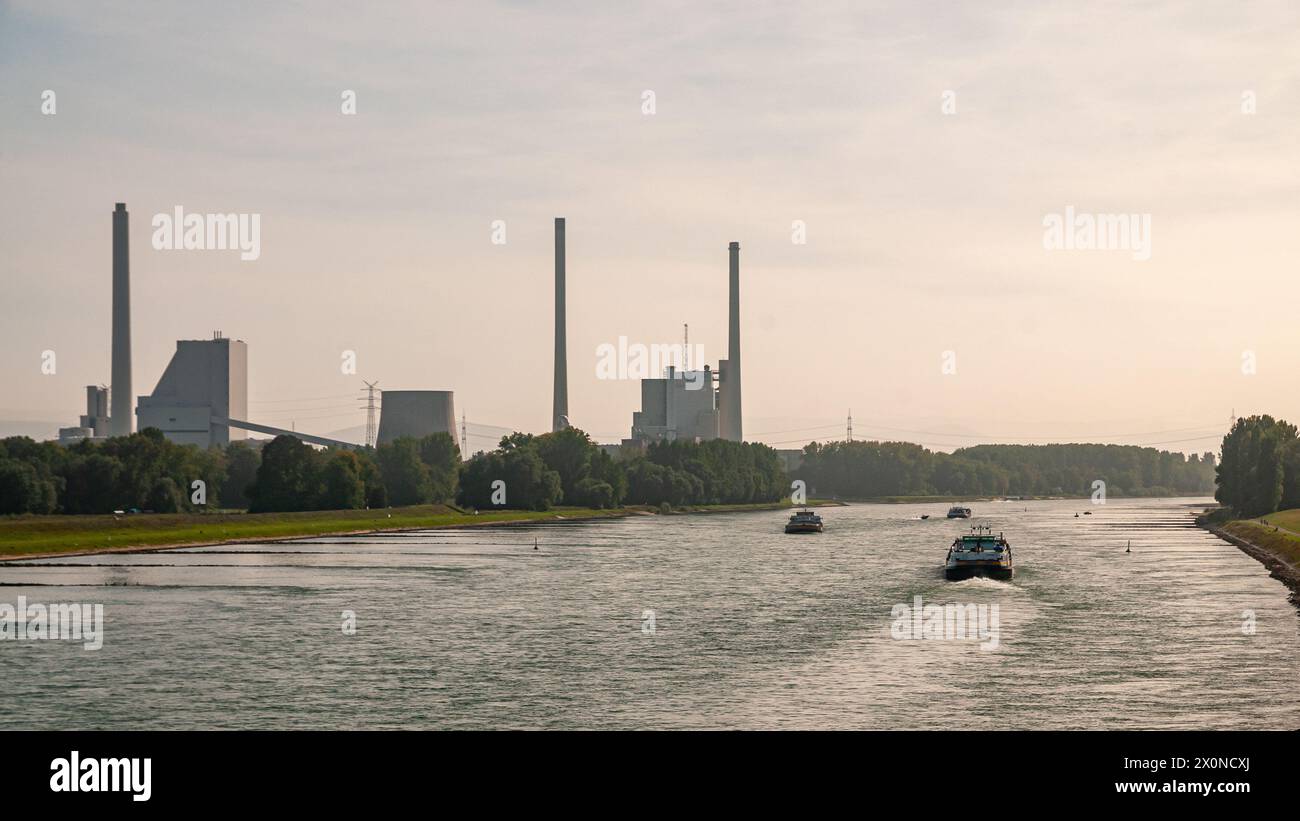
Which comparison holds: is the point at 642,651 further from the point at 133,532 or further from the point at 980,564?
the point at 133,532

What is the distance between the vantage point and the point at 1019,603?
310 ft

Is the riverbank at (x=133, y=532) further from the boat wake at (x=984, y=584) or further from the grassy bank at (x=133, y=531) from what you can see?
the boat wake at (x=984, y=584)

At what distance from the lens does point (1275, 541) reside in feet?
490

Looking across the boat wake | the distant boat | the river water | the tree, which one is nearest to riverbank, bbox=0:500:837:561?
the tree

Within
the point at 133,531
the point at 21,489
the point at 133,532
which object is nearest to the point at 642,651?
the point at 133,532

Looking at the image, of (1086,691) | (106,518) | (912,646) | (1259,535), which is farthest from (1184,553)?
(106,518)

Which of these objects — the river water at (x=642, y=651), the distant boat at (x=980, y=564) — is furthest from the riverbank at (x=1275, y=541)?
the distant boat at (x=980, y=564)

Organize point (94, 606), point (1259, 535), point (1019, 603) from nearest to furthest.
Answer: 1. point (94, 606)
2. point (1019, 603)
3. point (1259, 535)

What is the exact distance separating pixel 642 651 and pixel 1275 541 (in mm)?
107079

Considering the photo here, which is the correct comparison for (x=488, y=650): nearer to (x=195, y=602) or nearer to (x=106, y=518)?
(x=195, y=602)

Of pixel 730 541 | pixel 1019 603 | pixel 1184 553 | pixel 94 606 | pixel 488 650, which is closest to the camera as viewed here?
pixel 488 650

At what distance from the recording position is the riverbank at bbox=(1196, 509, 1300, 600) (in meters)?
117

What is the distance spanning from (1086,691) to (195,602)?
58.3 metres
